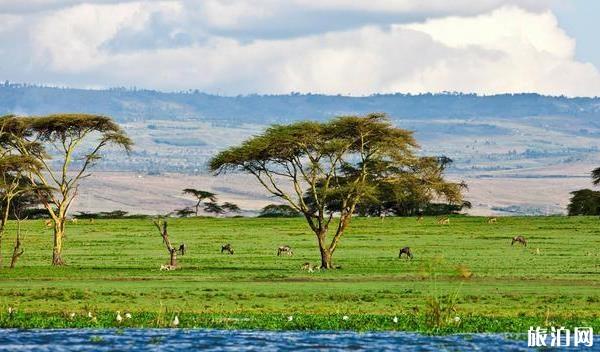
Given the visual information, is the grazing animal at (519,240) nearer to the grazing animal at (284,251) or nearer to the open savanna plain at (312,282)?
the open savanna plain at (312,282)

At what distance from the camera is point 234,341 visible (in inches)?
1406

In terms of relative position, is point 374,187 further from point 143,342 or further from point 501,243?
point 143,342

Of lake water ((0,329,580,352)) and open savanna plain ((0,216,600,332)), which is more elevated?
open savanna plain ((0,216,600,332))

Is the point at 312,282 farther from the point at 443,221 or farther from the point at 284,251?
the point at 443,221

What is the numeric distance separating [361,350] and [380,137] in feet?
107

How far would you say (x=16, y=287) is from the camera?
168 ft

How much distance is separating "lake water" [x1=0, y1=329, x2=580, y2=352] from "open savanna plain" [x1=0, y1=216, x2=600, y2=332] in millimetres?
1081

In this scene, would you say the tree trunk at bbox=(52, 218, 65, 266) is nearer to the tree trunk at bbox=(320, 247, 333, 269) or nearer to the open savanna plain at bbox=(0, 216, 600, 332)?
the open savanna plain at bbox=(0, 216, 600, 332)

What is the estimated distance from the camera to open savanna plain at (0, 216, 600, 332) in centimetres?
3956

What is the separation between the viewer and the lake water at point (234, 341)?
3444cm

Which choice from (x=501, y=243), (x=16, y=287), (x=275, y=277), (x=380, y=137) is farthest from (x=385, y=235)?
(x=16, y=287)

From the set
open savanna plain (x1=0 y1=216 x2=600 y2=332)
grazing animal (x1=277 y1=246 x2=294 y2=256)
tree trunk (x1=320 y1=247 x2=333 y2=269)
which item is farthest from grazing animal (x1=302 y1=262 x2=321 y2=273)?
grazing animal (x1=277 y1=246 x2=294 y2=256)

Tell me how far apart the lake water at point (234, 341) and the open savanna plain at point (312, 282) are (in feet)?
3.55

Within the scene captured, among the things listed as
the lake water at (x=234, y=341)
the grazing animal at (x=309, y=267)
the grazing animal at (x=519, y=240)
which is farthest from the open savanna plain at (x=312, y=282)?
the lake water at (x=234, y=341)
